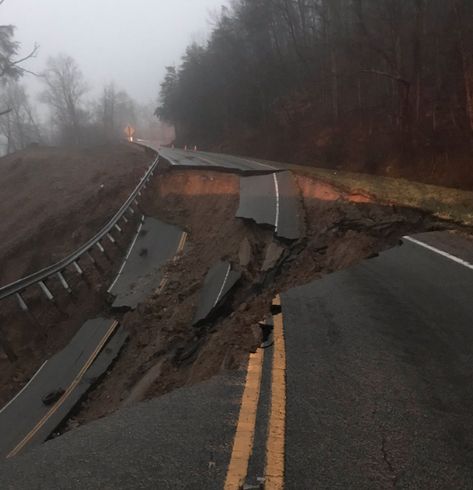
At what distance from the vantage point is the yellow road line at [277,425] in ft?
10.1

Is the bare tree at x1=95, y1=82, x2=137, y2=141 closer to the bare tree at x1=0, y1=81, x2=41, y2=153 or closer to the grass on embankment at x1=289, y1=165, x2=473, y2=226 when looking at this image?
the bare tree at x1=0, y1=81, x2=41, y2=153

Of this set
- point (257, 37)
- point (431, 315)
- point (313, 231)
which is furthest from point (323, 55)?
point (431, 315)

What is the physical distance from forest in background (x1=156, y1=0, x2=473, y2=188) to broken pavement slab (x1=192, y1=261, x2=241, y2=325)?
1075 cm

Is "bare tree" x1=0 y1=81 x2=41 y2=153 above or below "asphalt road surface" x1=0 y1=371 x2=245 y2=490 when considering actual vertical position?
above

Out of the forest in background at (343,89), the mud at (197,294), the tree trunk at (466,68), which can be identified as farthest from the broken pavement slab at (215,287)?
the tree trunk at (466,68)

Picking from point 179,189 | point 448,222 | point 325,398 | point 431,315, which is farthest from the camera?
point 179,189

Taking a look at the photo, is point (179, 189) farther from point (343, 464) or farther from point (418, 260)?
point (343, 464)

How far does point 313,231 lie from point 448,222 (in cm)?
335

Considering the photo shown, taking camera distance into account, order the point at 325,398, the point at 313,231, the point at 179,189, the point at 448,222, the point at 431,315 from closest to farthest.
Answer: the point at 325,398
the point at 431,315
the point at 448,222
the point at 313,231
the point at 179,189

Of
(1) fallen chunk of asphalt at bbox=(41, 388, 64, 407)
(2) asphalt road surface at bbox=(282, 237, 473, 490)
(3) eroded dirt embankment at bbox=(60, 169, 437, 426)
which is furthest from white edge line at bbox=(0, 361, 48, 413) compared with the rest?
(2) asphalt road surface at bbox=(282, 237, 473, 490)

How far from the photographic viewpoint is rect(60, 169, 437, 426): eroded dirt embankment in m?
7.19

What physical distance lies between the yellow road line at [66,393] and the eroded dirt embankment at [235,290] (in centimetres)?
56

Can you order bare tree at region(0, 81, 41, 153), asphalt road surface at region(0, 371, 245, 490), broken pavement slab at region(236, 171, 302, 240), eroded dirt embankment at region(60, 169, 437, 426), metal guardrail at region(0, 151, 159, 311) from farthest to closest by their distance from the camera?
1. bare tree at region(0, 81, 41, 153)
2. broken pavement slab at region(236, 171, 302, 240)
3. metal guardrail at region(0, 151, 159, 311)
4. eroded dirt embankment at region(60, 169, 437, 426)
5. asphalt road surface at region(0, 371, 245, 490)

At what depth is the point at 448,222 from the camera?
1010 cm
